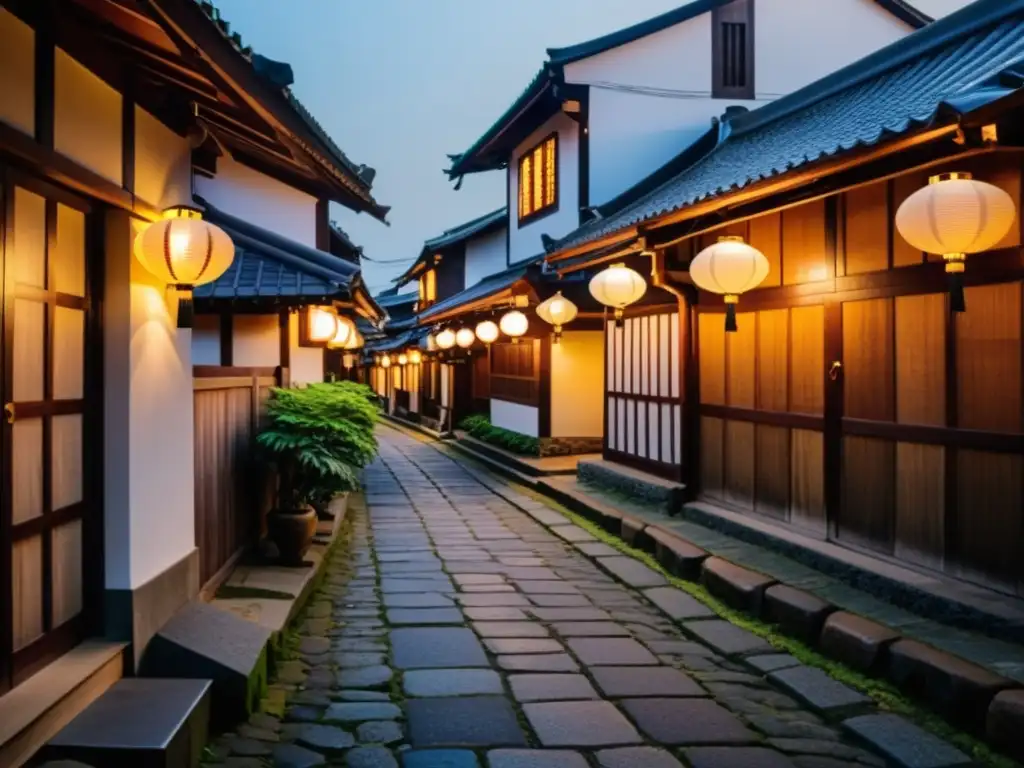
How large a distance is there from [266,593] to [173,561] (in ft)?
5.48

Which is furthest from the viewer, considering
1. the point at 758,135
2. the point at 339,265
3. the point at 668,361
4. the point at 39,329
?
the point at 758,135

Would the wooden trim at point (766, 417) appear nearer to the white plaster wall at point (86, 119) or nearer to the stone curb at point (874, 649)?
the stone curb at point (874, 649)

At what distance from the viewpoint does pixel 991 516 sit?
7.38m

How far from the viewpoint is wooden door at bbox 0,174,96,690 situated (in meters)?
4.89

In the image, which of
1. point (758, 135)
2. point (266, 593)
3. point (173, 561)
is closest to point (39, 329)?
point (173, 561)

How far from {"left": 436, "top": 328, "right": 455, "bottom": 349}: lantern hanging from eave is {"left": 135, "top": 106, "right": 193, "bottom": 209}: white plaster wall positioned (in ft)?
64.9

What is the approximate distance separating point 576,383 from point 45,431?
16598mm

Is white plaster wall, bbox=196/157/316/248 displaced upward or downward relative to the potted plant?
upward

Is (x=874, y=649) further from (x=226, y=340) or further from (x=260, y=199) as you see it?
(x=260, y=199)

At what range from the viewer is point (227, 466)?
9.30 m

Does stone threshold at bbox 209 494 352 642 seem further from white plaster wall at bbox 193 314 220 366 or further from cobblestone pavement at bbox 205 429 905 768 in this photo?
white plaster wall at bbox 193 314 220 366

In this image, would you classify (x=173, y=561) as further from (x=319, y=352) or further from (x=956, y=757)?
(x=319, y=352)

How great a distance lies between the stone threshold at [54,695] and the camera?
14.3 feet

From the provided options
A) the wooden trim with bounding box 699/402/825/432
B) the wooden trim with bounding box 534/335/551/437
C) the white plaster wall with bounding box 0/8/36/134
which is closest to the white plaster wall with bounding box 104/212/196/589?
the white plaster wall with bounding box 0/8/36/134
